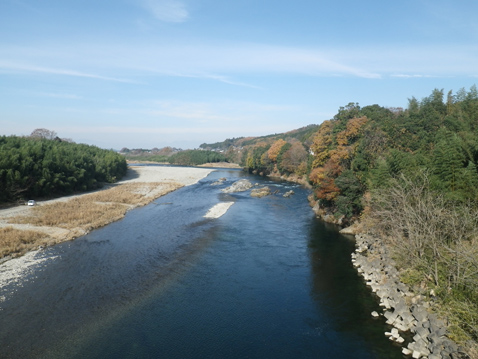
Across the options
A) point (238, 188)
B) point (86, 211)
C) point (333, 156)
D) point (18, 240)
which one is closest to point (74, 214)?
point (86, 211)

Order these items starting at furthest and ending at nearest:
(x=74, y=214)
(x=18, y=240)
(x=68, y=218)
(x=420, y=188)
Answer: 1. (x=74, y=214)
2. (x=68, y=218)
3. (x=18, y=240)
4. (x=420, y=188)

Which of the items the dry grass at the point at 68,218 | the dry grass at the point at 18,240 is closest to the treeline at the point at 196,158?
the dry grass at the point at 68,218

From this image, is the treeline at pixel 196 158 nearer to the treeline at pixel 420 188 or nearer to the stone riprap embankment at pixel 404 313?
the treeline at pixel 420 188

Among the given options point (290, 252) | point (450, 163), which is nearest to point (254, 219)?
point (290, 252)

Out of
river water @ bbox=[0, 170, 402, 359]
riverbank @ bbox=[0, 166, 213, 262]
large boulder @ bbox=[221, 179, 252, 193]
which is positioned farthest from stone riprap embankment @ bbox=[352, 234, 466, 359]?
large boulder @ bbox=[221, 179, 252, 193]

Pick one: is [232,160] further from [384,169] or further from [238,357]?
[238,357]

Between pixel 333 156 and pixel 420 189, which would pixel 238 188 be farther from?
pixel 420 189
